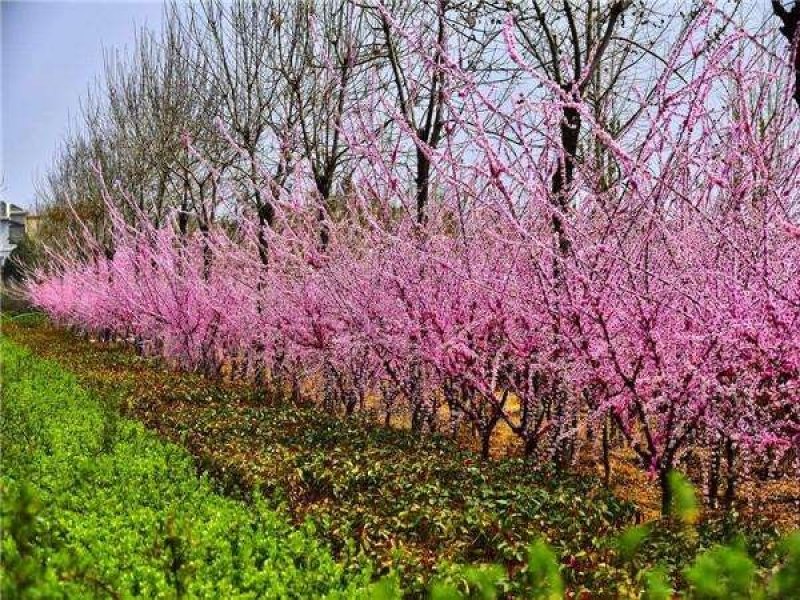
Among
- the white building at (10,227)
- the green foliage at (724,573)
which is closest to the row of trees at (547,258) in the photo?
the green foliage at (724,573)

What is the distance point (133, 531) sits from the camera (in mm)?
4711

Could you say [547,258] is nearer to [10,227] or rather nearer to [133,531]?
[133,531]

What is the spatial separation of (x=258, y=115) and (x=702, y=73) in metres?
11.1

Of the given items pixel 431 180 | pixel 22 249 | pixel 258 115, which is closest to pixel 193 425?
pixel 431 180

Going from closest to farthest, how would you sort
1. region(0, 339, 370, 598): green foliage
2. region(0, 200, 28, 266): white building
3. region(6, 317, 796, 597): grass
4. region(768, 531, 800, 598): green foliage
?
region(768, 531, 800, 598): green foliage → region(0, 339, 370, 598): green foliage → region(6, 317, 796, 597): grass → region(0, 200, 28, 266): white building

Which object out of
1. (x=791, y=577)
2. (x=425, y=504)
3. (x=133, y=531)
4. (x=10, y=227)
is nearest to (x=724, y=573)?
(x=791, y=577)

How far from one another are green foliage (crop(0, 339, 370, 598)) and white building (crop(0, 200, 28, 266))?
3780 cm

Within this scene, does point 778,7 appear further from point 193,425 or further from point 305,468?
point 193,425

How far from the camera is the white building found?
43781 mm

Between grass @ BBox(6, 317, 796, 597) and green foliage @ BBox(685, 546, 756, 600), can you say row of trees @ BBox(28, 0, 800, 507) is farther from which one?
green foliage @ BBox(685, 546, 756, 600)

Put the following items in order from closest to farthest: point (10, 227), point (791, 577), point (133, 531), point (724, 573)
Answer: point (791, 577), point (724, 573), point (133, 531), point (10, 227)

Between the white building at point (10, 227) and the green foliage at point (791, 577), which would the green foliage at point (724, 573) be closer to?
the green foliage at point (791, 577)

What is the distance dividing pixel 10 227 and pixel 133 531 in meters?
54.9

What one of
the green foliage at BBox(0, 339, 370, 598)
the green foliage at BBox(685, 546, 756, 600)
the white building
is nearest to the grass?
the green foliage at BBox(0, 339, 370, 598)
